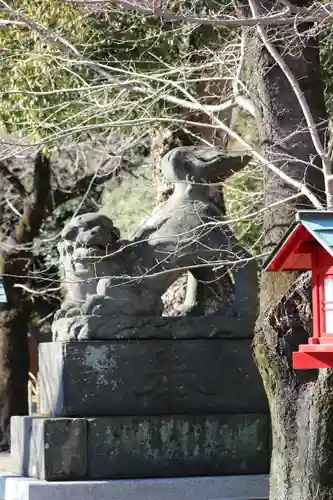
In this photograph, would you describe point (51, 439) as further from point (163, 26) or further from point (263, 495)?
point (163, 26)

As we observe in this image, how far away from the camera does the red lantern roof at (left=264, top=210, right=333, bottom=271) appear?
596 cm

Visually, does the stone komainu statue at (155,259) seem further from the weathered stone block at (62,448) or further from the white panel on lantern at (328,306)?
the white panel on lantern at (328,306)

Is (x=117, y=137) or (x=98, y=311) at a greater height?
(x=117, y=137)

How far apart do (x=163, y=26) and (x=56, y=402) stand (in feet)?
17.9

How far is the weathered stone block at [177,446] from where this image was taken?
928 cm

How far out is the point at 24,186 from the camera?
1733 cm

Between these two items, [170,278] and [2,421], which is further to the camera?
[2,421]

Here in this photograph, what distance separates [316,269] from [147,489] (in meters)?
3.44

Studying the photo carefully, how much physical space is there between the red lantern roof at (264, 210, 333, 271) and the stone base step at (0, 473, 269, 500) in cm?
319

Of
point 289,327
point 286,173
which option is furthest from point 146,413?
point 286,173

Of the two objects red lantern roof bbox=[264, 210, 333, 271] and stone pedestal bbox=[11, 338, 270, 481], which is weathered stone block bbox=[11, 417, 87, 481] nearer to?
stone pedestal bbox=[11, 338, 270, 481]

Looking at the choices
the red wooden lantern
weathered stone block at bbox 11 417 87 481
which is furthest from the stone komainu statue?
the red wooden lantern

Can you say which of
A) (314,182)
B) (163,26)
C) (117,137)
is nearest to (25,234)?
(117,137)

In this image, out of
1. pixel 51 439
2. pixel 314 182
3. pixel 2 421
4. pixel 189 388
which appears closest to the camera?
pixel 314 182
